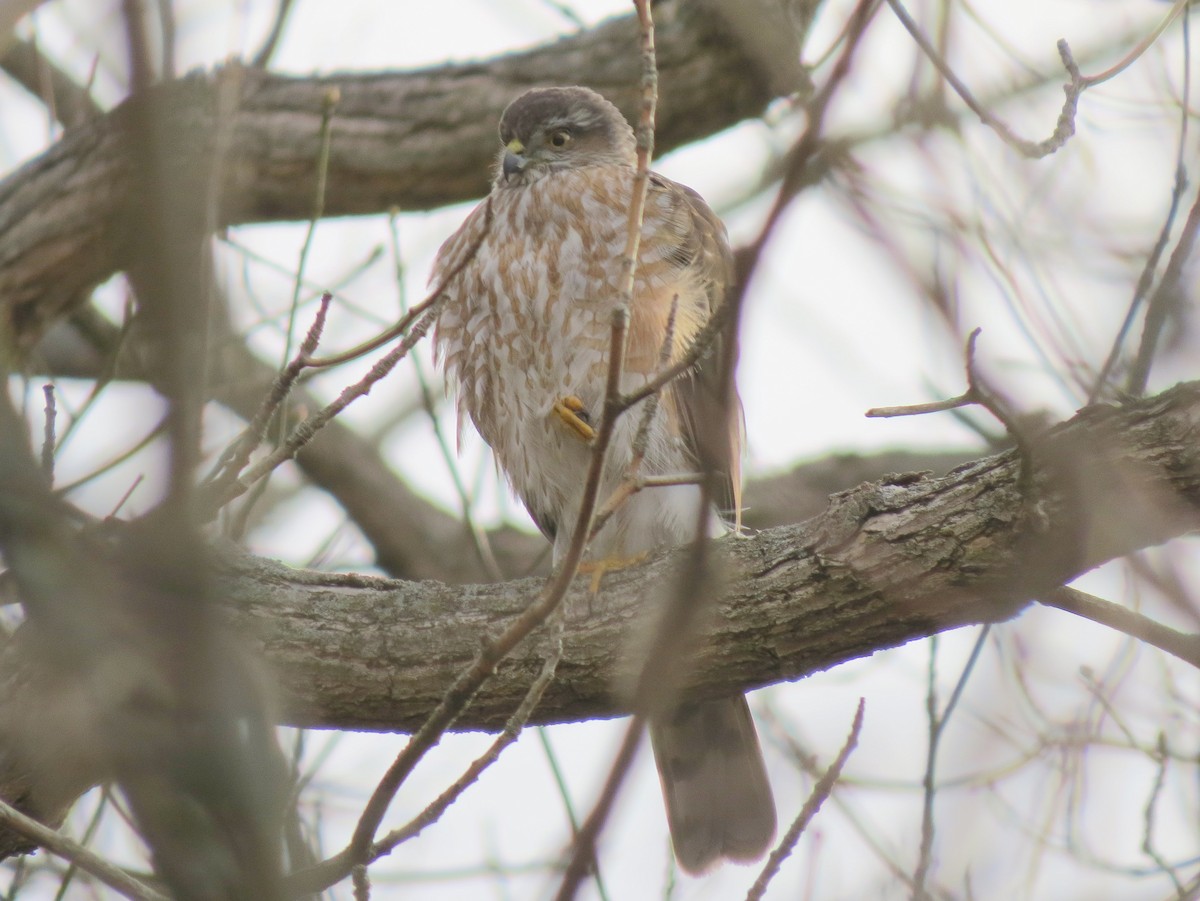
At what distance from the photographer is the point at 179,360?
991 mm

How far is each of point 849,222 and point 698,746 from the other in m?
2.27

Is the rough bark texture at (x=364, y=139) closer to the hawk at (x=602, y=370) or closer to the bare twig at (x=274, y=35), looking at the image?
the hawk at (x=602, y=370)

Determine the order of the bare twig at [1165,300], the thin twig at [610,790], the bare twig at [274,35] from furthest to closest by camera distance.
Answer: the bare twig at [274,35]
the bare twig at [1165,300]
the thin twig at [610,790]

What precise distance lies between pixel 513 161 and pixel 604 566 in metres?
1.79

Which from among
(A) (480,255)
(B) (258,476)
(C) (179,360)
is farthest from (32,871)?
(C) (179,360)

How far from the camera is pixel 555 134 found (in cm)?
464

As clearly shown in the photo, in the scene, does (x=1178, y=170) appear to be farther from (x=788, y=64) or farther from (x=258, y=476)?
(x=258, y=476)

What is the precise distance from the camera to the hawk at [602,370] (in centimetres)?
389

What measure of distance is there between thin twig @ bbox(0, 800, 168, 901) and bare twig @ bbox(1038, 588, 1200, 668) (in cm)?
176

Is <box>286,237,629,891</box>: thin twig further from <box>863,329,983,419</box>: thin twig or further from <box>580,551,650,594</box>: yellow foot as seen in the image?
<box>580,551,650,594</box>: yellow foot

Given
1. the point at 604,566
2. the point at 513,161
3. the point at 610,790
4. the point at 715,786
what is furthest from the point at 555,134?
the point at 610,790

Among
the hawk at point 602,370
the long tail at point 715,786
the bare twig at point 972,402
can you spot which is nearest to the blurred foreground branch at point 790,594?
the bare twig at point 972,402

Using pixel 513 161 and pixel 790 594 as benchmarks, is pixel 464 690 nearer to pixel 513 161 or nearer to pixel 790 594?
pixel 790 594

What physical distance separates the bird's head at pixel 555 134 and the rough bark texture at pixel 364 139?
11cm
